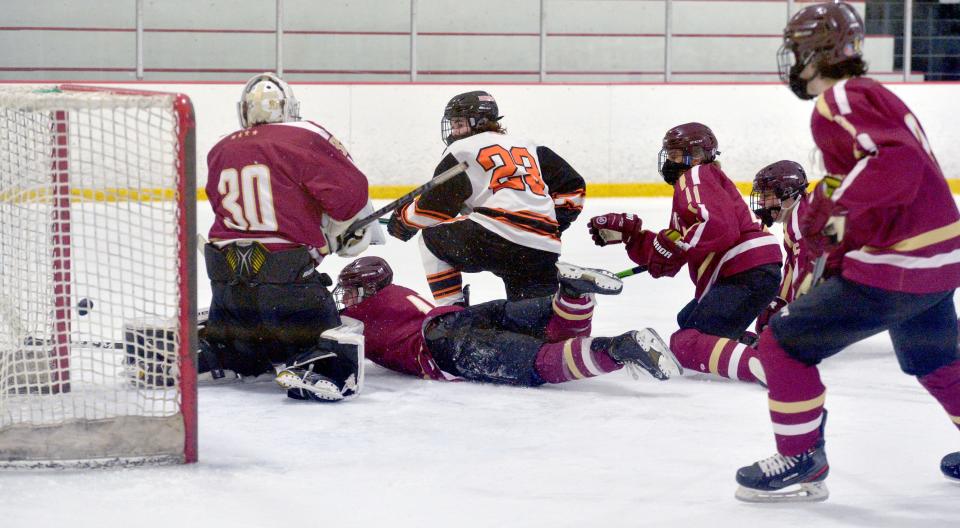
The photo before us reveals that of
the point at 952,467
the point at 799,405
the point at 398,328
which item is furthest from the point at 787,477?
the point at 398,328

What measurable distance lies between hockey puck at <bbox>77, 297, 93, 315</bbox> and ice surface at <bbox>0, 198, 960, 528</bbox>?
370mm

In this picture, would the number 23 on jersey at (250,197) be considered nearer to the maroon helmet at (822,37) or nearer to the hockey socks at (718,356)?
the hockey socks at (718,356)

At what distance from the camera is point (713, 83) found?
8.64m

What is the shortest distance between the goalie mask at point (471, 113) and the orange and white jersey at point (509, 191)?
0.06 metres

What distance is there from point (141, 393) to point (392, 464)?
21.8 inches

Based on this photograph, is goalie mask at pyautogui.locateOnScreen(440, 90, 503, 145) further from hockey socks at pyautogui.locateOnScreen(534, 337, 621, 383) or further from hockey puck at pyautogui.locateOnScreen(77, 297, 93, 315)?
hockey puck at pyautogui.locateOnScreen(77, 297, 93, 315)

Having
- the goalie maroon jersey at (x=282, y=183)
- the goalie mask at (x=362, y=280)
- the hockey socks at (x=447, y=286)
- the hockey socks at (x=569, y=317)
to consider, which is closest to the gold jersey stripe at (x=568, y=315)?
the hockey socks at (x=569, y=317)

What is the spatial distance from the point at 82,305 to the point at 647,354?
140 cm

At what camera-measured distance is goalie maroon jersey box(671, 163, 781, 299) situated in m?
3.39

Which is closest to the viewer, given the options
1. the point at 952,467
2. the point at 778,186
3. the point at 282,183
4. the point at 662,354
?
the point at 952,467

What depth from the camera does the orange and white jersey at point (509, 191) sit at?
12.5ft

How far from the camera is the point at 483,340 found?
3.30 m

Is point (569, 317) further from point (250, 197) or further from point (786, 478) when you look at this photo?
point (786, 478)

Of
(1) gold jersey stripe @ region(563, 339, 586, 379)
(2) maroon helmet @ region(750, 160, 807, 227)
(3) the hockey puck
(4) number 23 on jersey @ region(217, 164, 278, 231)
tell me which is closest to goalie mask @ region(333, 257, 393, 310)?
(4) number 23 on jersey @ region(217, 164, 278, 231)
